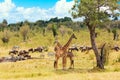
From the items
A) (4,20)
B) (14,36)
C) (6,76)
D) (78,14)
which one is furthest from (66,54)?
(4,20)

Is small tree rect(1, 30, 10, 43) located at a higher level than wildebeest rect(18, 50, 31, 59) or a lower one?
higher

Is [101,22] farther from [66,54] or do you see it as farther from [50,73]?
[50,73]

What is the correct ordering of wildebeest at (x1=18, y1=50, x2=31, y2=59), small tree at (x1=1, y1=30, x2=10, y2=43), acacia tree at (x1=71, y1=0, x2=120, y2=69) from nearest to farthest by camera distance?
1. acacia tree at (x1=71, y1=0, x2=120, y2=69)
2. wildebeest at (x1=18, y1=50, x2=31, y2=59)
3. small tree at (x1=1, y1=30, x2=10, y2=43)

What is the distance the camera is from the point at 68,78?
1984cm

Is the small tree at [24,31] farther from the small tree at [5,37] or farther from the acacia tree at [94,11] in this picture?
the acacia tree at [94,11]

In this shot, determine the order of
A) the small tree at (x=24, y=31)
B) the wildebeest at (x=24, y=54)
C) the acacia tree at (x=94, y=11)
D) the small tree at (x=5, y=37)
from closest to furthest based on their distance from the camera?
the acacia tree at (x=94, y=11)
the wildebeest at (x=24, y=54)
the small tree at (x=5, y=37)
the small tree at (x=24, y=31)

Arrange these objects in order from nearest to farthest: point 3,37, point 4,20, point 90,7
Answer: point 90,7, point 3,37, point 4,20

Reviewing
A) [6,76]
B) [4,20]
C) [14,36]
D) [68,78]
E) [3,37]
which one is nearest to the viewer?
[68,78]

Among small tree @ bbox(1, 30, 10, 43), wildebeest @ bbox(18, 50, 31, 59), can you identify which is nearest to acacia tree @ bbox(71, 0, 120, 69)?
wildebeest @ bbox(18, 50, 31, 59)

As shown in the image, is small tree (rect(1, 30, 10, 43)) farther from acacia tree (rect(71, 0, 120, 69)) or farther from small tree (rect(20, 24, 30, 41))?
acacia tree (rect(71, 0, 120, 69))

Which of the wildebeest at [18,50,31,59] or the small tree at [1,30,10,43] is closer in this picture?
the wildebeest at [18,50,31,59]

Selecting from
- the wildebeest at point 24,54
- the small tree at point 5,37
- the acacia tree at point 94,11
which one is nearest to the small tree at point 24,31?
the small tree at point 5,37

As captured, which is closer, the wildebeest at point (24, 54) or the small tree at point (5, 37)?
the wildebeest at point (24, 54)

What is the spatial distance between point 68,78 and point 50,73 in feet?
10.6
